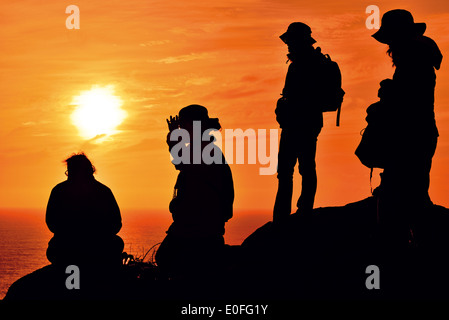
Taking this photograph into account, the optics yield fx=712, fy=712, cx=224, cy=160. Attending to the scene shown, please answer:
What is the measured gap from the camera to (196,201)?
400 inches

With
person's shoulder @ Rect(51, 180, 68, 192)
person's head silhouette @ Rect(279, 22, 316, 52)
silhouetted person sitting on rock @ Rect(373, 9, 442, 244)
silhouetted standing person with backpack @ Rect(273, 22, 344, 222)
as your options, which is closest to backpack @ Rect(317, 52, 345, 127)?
silhouetted standing person with backpack @ Rect(273, 22, 344, 222)

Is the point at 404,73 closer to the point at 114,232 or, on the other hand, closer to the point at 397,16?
the point at 397,16

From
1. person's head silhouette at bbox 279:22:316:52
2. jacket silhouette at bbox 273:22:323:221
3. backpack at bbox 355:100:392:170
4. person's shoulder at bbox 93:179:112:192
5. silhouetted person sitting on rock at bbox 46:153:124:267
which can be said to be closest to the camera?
backpack at bbox 355:100:392:170

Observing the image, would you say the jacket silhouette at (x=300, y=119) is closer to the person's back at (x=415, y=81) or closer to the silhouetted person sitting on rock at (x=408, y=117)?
the silhouetted person sitting on rock at (x=408, y=117)

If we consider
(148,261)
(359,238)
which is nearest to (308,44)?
(359,238)

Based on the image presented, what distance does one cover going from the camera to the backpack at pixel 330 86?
10.5 metres

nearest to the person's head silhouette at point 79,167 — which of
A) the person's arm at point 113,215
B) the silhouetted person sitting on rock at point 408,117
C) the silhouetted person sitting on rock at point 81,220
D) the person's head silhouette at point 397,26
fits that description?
the silhouetted person sitting on rock at point 81,220

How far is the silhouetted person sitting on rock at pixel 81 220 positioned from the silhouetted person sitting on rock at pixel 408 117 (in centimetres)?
444

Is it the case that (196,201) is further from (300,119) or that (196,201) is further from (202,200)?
(300,119)

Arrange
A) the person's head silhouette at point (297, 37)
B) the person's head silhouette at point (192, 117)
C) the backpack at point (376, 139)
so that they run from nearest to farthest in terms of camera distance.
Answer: the backpack at point (376, 139) < the person's head silhouette at point (192, 117) < the person's head silhouette at point (297, 37)

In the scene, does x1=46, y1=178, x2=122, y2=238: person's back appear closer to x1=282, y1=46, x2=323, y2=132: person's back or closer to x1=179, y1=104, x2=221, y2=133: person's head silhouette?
x1=179, y1=104, x2=221, y2=133: person's head silhouette

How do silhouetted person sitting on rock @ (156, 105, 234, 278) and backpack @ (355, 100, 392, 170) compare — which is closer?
backpack @ (355, 100, 392, 170)

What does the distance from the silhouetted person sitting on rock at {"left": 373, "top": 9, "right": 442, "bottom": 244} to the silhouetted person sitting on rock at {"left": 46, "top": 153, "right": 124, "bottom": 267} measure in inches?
175

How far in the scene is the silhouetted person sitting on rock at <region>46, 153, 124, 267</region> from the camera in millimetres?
10836
